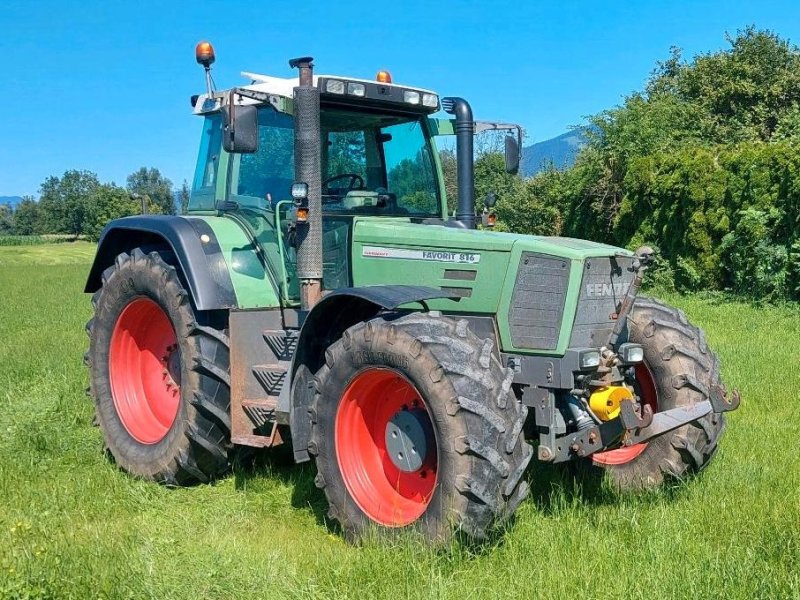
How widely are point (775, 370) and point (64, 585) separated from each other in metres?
6.63

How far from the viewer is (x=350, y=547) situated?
428 centimetres

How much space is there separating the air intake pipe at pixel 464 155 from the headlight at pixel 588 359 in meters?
1.77

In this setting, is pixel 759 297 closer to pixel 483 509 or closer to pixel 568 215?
pixel 568 215

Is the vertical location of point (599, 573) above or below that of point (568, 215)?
below

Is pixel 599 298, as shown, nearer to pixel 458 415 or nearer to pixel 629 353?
pixel 629 353

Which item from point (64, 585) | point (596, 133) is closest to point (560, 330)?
point (64, 585)

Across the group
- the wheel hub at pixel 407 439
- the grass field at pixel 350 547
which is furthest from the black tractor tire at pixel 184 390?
the wheel hub at pixel 407 439

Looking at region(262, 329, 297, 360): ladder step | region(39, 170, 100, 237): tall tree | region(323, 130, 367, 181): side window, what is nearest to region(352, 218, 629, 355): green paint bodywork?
region(262, 329, 297, 360): ladder step

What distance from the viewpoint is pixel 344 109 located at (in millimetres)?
5539

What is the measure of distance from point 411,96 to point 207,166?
5.29 ft

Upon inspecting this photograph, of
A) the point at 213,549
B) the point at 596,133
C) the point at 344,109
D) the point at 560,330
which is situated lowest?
the point at 213,549

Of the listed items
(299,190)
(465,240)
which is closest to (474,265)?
(465,240)

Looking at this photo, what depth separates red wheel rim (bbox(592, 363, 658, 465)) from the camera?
16.6ft

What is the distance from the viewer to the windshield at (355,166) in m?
5.53
